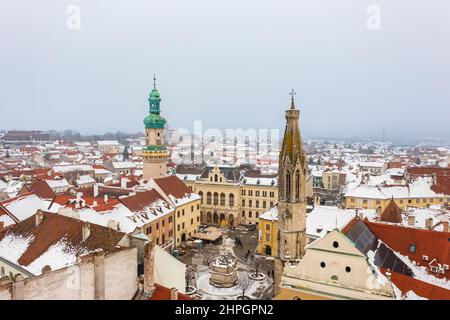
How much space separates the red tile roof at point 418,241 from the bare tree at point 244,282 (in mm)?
12647

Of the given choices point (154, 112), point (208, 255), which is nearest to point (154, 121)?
point (154, 112)

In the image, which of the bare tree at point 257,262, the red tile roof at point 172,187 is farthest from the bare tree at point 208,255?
the red tile roof at point 172,187

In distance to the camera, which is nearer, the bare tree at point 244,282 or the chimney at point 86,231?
the chimney at point 86,231

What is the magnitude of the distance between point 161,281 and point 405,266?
59.6 feet

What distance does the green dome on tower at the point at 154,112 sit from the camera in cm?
6025

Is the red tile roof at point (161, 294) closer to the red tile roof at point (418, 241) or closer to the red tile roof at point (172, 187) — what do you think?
the red tile roof at point (418, 241)

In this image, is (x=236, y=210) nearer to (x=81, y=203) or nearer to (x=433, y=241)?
(x=81, y=203)

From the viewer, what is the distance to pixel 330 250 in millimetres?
22047

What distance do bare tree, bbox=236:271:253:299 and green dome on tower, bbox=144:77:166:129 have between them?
29.0m

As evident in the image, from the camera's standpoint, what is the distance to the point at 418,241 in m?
30.0

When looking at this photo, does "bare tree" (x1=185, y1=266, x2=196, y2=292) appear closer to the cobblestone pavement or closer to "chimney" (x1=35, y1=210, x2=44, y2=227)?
the cobblestone pavement

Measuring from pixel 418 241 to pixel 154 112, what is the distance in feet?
142

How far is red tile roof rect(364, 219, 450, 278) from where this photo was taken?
28.8 m

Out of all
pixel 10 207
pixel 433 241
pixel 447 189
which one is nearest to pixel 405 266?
pixel 433 241
